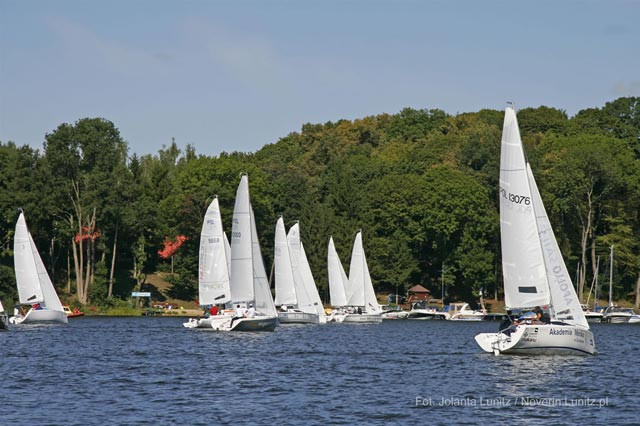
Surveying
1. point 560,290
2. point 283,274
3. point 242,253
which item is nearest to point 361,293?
point 283,274

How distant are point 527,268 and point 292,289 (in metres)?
43.7

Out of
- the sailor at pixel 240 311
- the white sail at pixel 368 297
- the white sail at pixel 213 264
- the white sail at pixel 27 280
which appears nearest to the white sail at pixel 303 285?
the white sail at pixel 368 297

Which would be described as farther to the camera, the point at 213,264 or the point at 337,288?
the point at 337,288

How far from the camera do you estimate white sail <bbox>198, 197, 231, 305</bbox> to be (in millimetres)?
77625

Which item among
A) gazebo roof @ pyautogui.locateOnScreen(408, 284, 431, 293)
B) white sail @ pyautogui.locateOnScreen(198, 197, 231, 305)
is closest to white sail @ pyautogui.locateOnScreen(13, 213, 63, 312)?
white sail @ pyautogui.locateOnScreen(198, 197, 231, 305)

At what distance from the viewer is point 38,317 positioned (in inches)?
3265

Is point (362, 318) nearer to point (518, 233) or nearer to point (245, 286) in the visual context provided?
point (245, 286)

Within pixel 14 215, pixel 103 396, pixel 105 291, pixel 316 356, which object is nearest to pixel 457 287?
pixel 105 291

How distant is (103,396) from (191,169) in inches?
3458

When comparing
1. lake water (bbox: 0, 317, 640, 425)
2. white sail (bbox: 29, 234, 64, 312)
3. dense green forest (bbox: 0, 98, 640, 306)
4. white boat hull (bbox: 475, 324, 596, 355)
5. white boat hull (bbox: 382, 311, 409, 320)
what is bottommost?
lake water (bbox: 0, 317, 640, 425)

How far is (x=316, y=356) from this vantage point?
53.7 m

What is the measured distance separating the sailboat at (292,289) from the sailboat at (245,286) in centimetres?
1584

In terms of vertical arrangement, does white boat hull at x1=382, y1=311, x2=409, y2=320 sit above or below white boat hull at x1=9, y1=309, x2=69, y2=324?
above

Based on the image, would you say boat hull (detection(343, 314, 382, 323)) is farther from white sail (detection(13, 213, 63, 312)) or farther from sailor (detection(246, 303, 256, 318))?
sailor (detection(246, 303, 256, 318))
